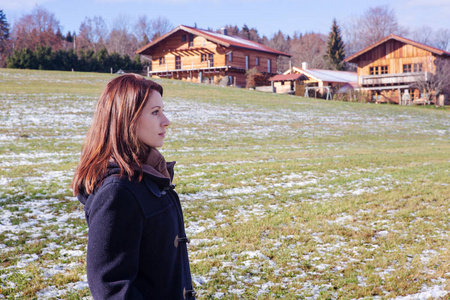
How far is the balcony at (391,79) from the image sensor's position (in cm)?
4119

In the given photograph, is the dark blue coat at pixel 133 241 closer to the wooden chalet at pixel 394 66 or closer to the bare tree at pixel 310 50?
the wooden chalet at pixel 394 66

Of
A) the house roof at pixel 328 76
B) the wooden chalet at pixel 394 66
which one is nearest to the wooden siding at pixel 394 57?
the wooden chalet at pixel 394 66

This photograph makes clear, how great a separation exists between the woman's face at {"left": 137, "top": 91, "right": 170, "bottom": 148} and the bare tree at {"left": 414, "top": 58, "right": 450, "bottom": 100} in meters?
44.8

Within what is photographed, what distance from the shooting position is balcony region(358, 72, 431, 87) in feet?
135

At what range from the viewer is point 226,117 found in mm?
25062

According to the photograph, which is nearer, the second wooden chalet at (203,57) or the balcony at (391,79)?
the balcony at (391,79)

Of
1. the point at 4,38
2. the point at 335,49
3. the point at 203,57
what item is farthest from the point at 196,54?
the point at 4,38

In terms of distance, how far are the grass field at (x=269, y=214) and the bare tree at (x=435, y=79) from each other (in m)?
23.7

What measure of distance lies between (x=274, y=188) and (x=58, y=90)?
25518mm

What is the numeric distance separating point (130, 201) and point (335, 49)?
80081mm

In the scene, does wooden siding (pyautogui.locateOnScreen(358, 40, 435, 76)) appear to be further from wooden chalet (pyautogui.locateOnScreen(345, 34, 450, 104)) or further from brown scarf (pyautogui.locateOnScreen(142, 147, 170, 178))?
brown scarf (pyautogui.locateOnScreen(142, 147, 170, 178))

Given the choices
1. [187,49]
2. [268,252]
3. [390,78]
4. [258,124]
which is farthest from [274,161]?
[187,49]

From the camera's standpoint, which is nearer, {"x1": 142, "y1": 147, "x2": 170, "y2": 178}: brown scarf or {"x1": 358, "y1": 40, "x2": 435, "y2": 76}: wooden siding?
{"x1": 142, "y1": 147, "x2": 170, "y2": 178}: brown scarf

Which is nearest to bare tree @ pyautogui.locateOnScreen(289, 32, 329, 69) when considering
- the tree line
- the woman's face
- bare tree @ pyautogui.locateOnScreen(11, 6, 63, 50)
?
the tree line
